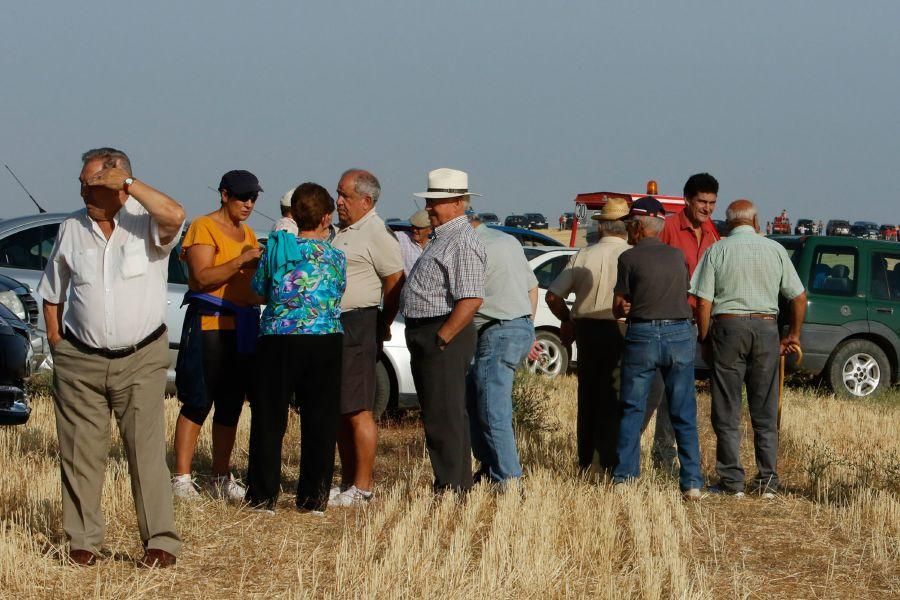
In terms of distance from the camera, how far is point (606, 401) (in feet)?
28.7

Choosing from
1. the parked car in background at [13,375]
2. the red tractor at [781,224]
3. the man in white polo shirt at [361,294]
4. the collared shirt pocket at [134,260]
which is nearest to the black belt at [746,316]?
the man in white polo shirt at [361,294]

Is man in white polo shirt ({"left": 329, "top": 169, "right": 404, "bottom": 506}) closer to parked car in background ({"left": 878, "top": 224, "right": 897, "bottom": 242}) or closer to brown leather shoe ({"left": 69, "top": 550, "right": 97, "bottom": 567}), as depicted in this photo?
brown leather shoe ({"left": 69, "top": 550, "right": 97, "bottom": 567})

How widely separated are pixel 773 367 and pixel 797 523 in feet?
3.96

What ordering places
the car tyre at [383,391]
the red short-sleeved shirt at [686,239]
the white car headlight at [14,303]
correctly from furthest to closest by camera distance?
the car tyre at [383,391] < the white car headlight at [14,303] < the red short-sleeved shirt at [686,239]

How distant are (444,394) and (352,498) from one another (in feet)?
2.56

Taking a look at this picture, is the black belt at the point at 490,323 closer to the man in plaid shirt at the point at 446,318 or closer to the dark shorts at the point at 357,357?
the man in plaid shirt at the point at 446,318

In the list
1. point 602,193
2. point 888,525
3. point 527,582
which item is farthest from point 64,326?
point 602,193

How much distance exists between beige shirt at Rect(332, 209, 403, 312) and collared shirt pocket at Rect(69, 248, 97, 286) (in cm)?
197

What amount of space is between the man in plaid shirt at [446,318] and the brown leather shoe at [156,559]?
2.01 metres

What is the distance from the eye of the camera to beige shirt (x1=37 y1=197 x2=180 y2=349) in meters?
6.04

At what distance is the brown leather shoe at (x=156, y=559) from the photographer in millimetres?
6137

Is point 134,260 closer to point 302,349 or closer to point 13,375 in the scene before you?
point 302,349

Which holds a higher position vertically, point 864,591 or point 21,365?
point 21,365

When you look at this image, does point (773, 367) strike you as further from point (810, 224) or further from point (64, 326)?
point (810, 224)
